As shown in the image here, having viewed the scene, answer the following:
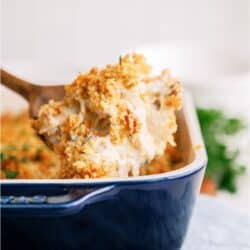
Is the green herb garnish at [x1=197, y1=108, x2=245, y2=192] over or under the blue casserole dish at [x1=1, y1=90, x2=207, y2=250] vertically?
under

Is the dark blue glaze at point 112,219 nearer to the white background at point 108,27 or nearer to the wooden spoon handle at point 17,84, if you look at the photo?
the wooden spoon handle at point 17,84

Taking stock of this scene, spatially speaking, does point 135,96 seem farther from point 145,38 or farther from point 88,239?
point 145,38

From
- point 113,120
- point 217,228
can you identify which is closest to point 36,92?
point 113,120

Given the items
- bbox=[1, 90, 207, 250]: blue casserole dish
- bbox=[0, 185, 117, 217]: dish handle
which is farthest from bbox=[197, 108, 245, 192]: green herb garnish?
bbox=[0, 185, 117, 217]: dish handle

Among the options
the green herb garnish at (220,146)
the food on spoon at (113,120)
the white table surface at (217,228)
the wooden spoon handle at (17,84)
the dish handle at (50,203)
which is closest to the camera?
the dish handle at (50,203)

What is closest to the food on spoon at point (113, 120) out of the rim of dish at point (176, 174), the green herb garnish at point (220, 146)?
the rim of dish at point (176, 174)

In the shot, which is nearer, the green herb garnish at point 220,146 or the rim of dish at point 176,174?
the rim of dish at point 176,174

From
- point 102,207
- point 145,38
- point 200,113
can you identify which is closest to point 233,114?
point 200,113

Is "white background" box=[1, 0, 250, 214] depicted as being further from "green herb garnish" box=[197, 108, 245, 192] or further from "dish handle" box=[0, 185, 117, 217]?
"dish handle" box=[0, 185, 117, 217]
